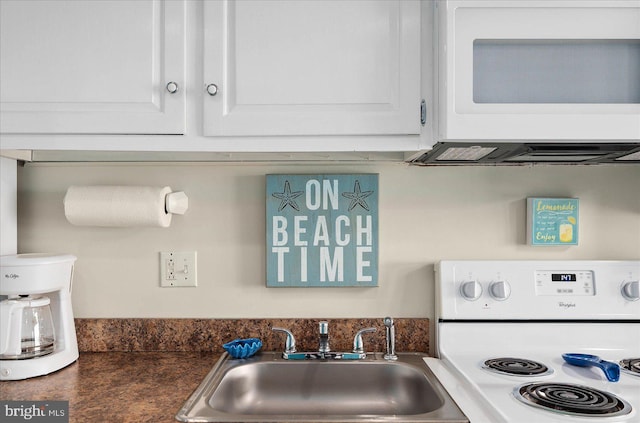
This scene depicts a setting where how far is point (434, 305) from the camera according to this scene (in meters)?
1.48

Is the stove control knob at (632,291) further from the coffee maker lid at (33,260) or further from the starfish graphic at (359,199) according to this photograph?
the coffee maker lid at (33,260)

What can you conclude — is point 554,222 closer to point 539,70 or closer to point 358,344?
point 539,70

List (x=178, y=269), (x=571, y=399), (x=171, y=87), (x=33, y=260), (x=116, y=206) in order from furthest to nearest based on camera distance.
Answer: (x=178, y=269) → (x=116, y=206) → (x=33, y=260) → (x=171, y=87) → (x=571, y=399)

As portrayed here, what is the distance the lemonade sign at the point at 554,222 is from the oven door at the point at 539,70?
15.5 inches

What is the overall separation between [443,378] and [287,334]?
0.47 m

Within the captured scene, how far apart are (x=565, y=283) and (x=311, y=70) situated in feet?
3.15

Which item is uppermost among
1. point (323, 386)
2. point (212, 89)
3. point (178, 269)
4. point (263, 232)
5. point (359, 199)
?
point (212, 89)

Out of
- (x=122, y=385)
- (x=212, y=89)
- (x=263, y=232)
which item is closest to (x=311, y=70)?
(x=212, y=89)

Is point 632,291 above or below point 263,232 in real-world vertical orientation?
below

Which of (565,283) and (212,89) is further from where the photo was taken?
(565,283)

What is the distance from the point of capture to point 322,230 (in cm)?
147

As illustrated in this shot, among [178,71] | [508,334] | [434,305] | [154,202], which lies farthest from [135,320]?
[508,334]

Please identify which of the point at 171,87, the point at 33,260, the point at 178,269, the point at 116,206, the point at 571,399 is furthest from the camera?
the point at 178,269

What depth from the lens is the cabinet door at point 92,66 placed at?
1151mm
